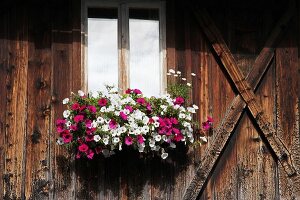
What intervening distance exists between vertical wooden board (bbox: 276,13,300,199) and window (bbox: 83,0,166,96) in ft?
3.79

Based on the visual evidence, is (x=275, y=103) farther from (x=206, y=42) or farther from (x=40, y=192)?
(x=40, y=192)

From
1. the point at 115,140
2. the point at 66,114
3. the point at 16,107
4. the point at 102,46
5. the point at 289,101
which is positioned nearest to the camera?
the point at 115,140

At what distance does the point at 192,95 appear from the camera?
6316 millimetres

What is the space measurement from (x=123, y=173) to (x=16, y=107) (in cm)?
112

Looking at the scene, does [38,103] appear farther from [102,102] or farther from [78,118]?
[102,102]

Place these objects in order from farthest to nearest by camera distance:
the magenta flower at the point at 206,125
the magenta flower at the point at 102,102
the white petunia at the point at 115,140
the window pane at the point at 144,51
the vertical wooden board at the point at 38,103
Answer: the window pane at the point at 144,51 < the magenta flower at the point at 206,125 < the vertical wooden board at the point at 38,103 < the magenta flower at the point at 102,102 < the white petunia at the point at 115,140

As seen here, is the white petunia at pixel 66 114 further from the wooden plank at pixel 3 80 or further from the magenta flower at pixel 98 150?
the wooden plank at pixel 3 80

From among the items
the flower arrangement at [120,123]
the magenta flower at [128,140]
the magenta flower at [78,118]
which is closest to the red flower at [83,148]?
the flower arrangement at [120,123]

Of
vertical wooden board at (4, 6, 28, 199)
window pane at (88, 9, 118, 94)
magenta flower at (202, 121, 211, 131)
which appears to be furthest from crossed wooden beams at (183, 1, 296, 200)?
vertical wooden board at (4, 6, 28, 199)

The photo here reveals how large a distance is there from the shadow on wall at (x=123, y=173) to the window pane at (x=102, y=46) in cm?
73

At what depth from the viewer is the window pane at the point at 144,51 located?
6.30 meters

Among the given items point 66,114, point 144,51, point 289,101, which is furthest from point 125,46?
point 289,101

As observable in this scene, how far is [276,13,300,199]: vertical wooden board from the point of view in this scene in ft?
20.9

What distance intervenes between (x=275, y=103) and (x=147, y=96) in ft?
4.13
